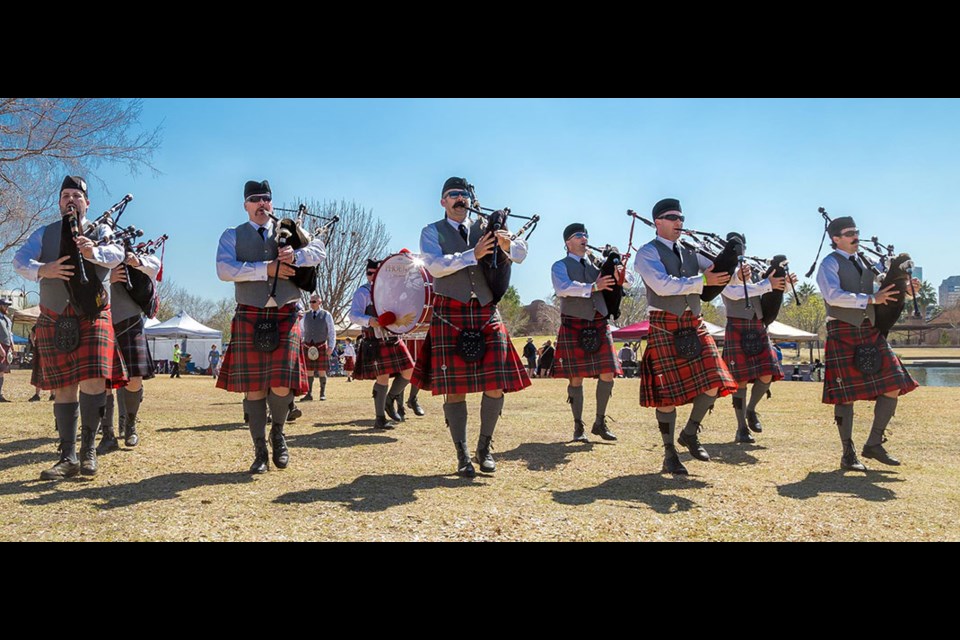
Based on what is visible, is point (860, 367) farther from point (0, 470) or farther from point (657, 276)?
point (0, 470)

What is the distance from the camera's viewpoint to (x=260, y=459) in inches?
160

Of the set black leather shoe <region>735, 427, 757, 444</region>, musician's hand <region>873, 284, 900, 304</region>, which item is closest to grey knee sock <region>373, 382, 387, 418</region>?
black leather shoe <region>735, 427, 757, 444</region>

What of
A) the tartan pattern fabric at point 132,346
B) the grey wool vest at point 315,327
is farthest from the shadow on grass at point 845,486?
the grey wool vest at point 315,327

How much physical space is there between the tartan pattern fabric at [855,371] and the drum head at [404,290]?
2833 mm

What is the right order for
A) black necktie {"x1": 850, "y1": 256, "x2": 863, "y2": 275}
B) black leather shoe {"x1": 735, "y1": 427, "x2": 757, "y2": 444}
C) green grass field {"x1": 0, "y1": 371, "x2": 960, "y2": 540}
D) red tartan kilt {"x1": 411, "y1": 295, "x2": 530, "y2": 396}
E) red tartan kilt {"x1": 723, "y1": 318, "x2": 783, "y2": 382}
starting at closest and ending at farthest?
1. green grass field {"x1": 0, "y1": 371, "x2": 960, "y2": 540}
2. red tartan kilt {"x1": 411, "y1": 295, "x2": 530, "y2": 396}
3. black necktie {"x1": 850, "y1": 256, "x2": 863, "y2": 275}
4. black leather shoe {"x1": 735, "y1": 427, "x2": 757, "y2": 444}
5. red tartan kilt {"x1": 723, "y1": 318, "x2": 783, "y2": 382}

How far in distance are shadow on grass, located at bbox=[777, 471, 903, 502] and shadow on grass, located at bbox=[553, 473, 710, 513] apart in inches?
18.5

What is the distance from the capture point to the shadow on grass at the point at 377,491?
3259 millimetres

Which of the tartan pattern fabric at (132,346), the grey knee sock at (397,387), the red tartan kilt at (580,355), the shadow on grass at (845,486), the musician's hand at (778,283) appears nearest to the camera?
the shadow on grass at (845,486)

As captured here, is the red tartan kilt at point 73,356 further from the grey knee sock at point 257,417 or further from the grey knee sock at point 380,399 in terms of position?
the grey knee sock at point 380,399

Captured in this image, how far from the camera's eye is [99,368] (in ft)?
12.9

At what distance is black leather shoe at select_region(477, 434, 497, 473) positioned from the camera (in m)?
4.04

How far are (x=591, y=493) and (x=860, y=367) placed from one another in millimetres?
2074

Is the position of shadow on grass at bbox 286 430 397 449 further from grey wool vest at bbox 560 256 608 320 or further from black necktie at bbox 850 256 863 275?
black necktie at bbox 850 256 863 275
